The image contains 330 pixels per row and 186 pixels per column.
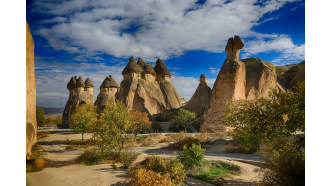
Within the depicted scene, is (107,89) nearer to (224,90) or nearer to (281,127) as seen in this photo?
(224,90)

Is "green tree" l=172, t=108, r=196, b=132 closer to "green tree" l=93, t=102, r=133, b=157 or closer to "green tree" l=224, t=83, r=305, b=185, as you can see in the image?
"green tree" l=93, t=102, r=133, b=157

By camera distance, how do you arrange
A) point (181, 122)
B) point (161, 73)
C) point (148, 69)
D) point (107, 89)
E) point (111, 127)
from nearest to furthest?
point (111, 127) → point (181, 122) → point (148, 69) → point (107, 89) → point (161, 73)

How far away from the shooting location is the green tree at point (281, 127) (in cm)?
421

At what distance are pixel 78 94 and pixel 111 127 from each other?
25530 millimetres

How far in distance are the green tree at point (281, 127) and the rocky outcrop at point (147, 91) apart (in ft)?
67.9

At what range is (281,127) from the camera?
4.30m

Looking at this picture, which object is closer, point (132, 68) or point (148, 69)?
point (132, 68)

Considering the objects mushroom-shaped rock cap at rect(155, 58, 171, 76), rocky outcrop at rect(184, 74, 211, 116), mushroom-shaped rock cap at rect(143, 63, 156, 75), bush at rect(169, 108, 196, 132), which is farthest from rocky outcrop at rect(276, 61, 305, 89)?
mushroom-shaped rock cap at rect(143, 63, 156, 75)

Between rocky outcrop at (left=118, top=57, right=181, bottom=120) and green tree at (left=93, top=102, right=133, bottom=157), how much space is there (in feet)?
53.8

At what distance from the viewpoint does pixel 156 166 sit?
21.9 ft

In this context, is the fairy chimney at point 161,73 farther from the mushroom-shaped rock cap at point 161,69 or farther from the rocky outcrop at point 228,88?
the rocky outcrop at point 228,88

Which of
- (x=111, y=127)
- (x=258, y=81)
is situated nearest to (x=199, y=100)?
(x=258, y=81)
